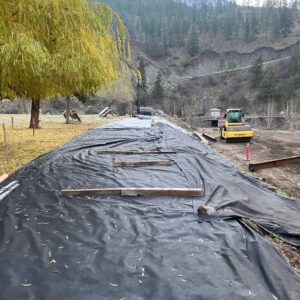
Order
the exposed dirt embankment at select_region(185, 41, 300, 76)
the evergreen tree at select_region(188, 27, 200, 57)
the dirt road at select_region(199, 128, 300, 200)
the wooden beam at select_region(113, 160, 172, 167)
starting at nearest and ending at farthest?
the wooden beam at select_region(113, 160, 172, 167) → the dirt road at select_region(199, 128, 300, 200) → the exposed dirt embankment at select_region(185, 41, 300, 76) → the evergreen tree at select_region(188, 27, 200, 57)

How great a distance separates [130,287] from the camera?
2326 millimetres

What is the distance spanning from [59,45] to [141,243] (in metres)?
3.57

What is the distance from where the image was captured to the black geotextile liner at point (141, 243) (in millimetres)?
2332

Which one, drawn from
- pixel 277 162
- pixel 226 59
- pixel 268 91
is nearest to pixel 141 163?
pixel 277 162

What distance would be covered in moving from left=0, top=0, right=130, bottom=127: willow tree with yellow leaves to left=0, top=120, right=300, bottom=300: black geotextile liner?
1761 millimetres

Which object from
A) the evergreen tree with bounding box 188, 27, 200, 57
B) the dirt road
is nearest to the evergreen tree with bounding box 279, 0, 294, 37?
the evergreen tree with bounding box 188, 27, 200, 57

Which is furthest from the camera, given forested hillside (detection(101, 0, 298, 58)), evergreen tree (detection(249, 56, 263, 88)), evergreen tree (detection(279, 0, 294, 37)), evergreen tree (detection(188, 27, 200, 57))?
forested hillside (detection(101, 0, 298, 58))

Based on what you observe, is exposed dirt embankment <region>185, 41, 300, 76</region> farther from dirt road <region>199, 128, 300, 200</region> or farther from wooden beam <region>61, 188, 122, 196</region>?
wooden beam <region>61, 188, 122, 196</region>

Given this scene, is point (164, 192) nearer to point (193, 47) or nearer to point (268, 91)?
point (268, 91)

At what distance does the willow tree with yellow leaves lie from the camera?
13.7ft

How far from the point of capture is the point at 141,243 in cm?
306

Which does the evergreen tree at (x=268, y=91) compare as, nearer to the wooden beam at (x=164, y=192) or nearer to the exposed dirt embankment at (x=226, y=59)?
the exposed dirt embankment at (x=226, y=59)

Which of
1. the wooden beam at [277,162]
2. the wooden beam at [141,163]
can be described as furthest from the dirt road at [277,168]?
the wooden beam at [141,163]

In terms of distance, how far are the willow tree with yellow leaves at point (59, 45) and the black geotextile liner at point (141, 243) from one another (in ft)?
5.78
